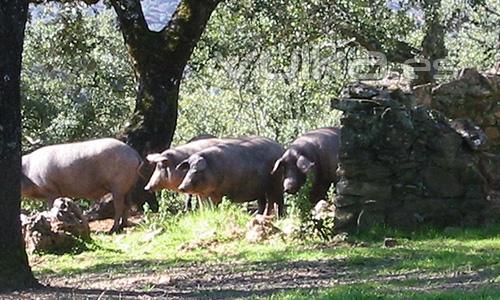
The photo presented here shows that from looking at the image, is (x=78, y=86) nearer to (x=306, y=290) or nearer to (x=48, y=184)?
(x=48, y=184)

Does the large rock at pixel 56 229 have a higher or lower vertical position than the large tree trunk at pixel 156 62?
lower

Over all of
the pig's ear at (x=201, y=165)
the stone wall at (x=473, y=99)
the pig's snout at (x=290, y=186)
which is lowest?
the pig's snout at (x=290, y=186)

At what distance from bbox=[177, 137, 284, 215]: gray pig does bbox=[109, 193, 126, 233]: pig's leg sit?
42.7 inches

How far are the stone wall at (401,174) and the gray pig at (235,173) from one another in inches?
102

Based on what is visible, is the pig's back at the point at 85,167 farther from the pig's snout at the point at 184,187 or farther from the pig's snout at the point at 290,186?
the pig's snout at the point at 290,186

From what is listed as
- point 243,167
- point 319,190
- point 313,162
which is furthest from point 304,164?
point 243,167

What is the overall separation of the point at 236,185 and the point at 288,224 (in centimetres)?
269

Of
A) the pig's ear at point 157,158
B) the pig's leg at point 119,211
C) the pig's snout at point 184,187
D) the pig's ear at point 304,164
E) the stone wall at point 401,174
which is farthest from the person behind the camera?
the pig's ear at point 157,158

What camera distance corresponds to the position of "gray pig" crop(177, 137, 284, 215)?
13.8 m

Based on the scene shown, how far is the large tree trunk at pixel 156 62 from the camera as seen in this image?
1617 cm

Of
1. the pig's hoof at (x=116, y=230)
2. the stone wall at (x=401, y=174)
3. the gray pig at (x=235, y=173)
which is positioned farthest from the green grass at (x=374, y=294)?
the pig's hoof at (x=116, y=230)

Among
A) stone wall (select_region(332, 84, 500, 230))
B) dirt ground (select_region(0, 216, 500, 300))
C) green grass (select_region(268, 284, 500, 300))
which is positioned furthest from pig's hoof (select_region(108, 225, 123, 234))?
green grass (select_region(268, 284, 500, 300))

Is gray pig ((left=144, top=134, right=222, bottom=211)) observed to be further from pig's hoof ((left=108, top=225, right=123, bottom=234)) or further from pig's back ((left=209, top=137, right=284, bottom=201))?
pig's hoof ((left=108, top=225, right=123, bottom=234))

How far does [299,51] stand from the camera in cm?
2098
